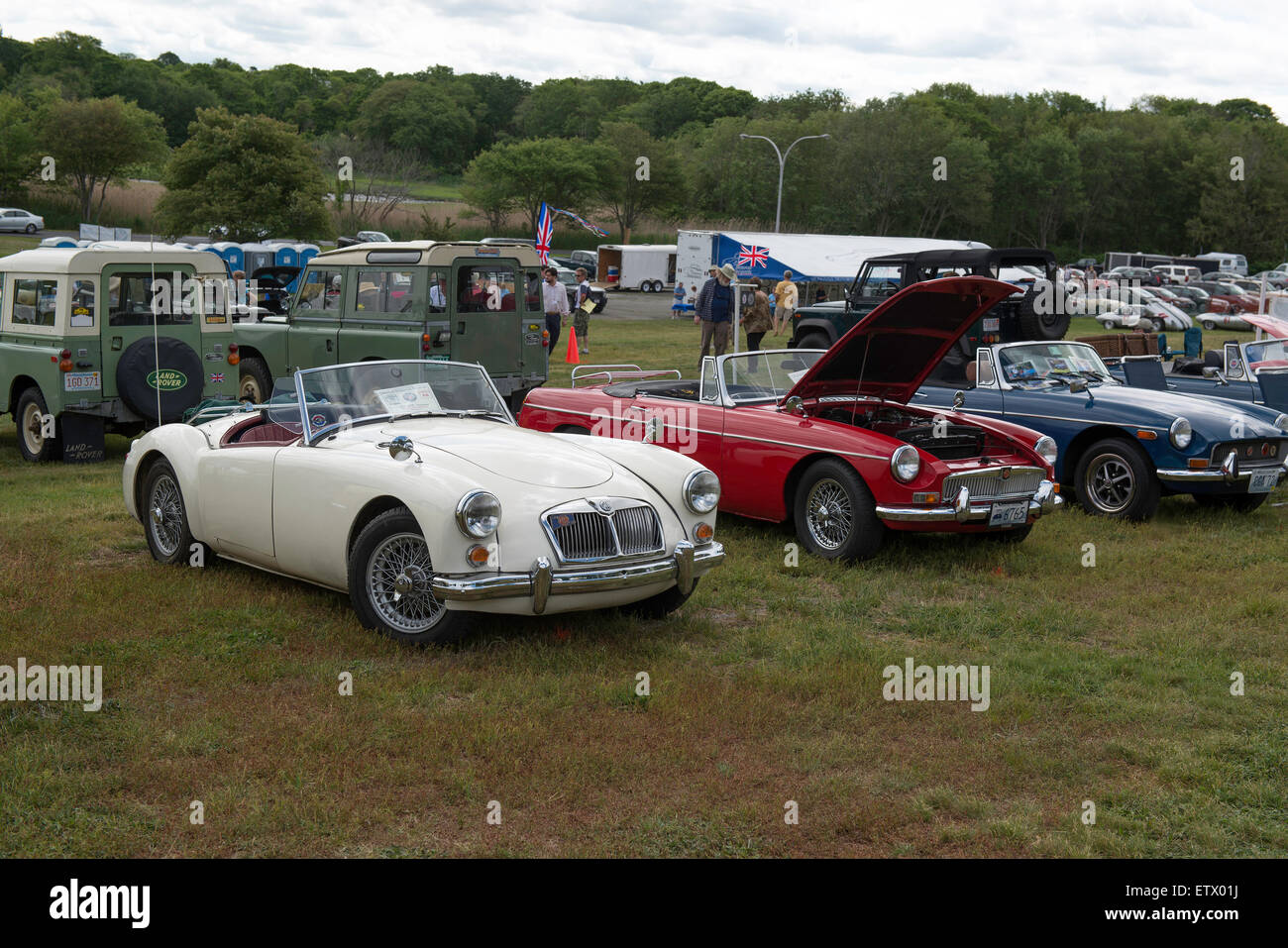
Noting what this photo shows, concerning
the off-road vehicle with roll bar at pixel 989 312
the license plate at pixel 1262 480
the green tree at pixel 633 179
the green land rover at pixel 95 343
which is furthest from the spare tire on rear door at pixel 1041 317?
the green tree at pixel 633 179

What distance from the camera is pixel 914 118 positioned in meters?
82.6

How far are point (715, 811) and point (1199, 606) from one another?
444cm

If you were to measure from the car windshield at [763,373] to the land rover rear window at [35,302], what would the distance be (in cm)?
687

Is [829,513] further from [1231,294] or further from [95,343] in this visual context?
[1231,294]

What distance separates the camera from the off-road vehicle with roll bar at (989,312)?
1531cm

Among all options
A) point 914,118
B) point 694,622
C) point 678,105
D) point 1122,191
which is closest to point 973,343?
point 694,622

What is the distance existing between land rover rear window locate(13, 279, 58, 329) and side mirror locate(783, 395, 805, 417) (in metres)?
7.44

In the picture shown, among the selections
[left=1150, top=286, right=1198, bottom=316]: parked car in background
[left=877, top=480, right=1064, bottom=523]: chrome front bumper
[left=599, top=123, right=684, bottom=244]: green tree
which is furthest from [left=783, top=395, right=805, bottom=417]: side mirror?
[left=599, top=123, right=684, bottom=244]: green tree

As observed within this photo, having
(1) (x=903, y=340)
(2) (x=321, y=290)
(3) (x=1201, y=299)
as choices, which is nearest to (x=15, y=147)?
(2) (x=321, y=290)

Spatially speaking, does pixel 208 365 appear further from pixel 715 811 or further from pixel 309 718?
pixel 715 811

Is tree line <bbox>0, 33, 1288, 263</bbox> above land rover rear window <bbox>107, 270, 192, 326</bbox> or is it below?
above

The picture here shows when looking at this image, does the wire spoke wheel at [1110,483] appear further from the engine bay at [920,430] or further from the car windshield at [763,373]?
the car windshield at [763,373]

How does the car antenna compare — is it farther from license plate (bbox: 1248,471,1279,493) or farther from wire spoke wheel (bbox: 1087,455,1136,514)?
license plate (bbox: 1248,471,1279,493)

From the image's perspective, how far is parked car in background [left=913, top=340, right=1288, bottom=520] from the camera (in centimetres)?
977
